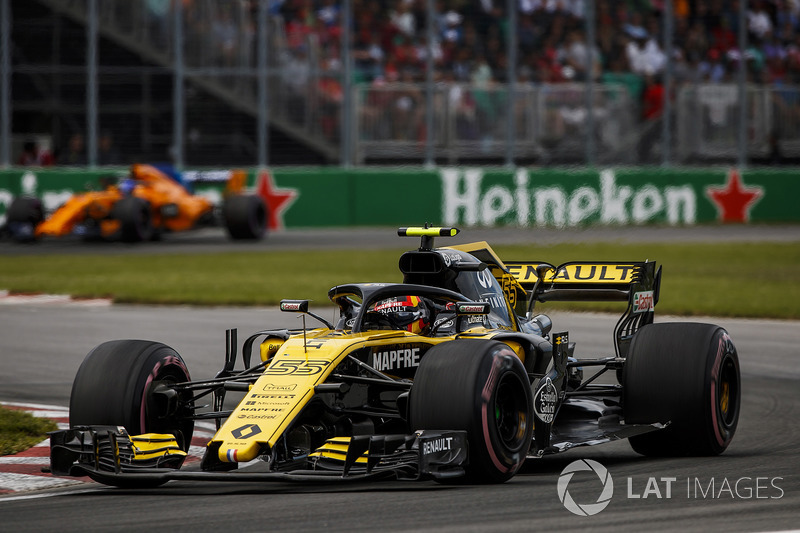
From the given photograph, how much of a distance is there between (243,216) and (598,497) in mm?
20601

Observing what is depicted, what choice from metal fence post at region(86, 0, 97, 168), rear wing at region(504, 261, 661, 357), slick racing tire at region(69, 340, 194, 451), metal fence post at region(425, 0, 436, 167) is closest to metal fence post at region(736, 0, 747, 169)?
metal fence post at region(425, 0, 436, 167)

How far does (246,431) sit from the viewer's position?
6281 millimetres

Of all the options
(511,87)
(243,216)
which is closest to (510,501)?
(243,216)

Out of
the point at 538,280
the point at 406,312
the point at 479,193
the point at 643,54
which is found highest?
the point at 643,54

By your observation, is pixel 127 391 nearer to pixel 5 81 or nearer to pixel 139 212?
pixel 139 212

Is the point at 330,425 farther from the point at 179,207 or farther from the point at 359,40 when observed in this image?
the point at 359,40

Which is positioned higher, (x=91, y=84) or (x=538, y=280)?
(x=91, y=84)

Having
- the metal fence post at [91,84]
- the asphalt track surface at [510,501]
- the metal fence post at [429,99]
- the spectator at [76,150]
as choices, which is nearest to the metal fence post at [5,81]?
the spectator at [76,150]

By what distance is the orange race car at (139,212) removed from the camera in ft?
82.0

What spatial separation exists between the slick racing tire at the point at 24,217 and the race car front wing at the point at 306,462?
19.2m

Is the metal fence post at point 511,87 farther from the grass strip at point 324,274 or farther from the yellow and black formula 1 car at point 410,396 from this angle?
the yellow and black formula 1 car at point 410,396

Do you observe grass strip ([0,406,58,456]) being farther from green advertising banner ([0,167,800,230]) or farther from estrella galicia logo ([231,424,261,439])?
green advertising banner ([0,167,800,230])

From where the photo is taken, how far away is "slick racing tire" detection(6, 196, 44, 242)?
25.0 m

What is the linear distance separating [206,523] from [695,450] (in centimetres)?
334
